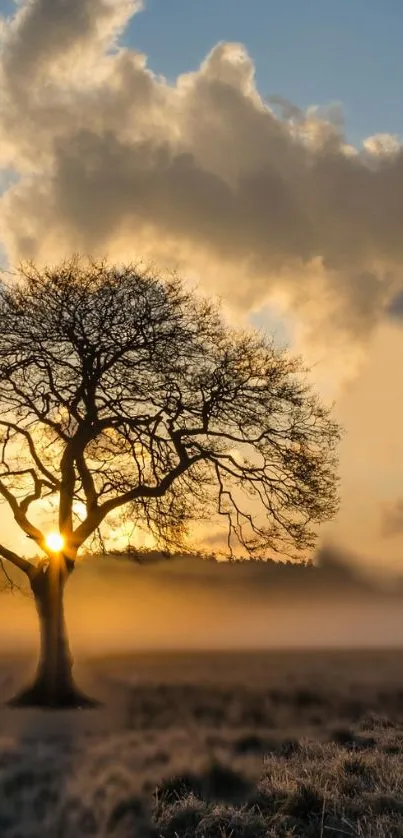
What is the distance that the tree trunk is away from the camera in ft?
76.5

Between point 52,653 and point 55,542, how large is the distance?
125 inches

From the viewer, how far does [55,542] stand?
25.2m

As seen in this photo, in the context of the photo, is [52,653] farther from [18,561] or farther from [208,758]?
[208,758]

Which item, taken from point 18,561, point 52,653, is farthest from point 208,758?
point 18,561

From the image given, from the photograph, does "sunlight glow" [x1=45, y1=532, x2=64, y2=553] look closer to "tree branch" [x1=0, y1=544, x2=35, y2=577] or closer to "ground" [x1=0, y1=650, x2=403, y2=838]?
"tree branch" [x1=0, y1=544, x2=35, y2=577]

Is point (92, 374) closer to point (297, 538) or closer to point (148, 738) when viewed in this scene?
point (297, 538)

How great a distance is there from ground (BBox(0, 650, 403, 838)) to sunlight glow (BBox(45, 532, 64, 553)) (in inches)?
155

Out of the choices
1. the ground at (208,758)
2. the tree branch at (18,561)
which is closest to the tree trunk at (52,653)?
the tree branch at (18,561)

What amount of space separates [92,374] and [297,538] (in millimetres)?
7669

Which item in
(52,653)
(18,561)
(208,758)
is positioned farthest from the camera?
(18,561)

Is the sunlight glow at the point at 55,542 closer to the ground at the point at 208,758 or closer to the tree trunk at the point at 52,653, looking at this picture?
the tree trunk at the point at 52,653

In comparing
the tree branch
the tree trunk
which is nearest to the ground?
the tree trunk

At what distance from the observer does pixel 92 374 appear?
24.5 m

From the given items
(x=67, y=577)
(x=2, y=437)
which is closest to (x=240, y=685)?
(x=67, y=577)
